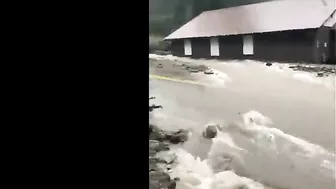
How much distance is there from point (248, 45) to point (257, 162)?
27 centimetres

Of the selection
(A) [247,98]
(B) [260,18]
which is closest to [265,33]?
(B) [260,18]

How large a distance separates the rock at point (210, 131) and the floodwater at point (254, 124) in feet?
0.04

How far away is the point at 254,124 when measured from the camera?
1.00 meters

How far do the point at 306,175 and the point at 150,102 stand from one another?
405 millimetres

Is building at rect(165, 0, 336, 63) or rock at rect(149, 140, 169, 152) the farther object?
rock at rect(149, 140, 169, 152)

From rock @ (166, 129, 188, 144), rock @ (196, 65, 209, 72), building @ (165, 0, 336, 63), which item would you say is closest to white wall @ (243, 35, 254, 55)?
building @ (165, 0, 336, 63)

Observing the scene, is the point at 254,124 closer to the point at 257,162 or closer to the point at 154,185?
the point at 257,162

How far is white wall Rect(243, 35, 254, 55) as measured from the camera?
3.35ft

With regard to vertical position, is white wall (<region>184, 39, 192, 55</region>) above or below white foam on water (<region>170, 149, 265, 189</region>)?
above

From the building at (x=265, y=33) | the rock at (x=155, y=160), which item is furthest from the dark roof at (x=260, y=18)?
the rock at (x=155, y=160)

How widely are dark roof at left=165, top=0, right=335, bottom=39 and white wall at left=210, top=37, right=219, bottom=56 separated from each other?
2 centimetres

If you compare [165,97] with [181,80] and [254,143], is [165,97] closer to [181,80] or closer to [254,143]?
[181,80]

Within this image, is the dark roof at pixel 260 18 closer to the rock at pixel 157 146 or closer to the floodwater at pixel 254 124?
the floodwater at pixel 254 124

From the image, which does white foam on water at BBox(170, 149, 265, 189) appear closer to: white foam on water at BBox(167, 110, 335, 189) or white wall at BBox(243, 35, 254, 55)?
white foam on water at BBox(167, 110, 335, 189)
